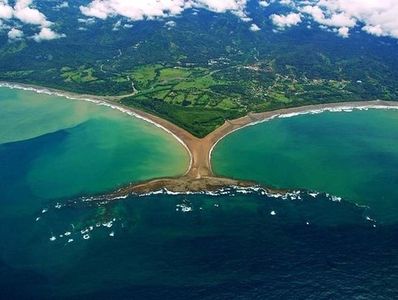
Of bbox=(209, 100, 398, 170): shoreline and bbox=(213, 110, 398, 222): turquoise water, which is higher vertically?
bbox=(209, 100, 398, 170): shoreline

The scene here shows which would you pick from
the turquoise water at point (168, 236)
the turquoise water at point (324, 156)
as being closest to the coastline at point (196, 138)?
the turquoise water at point (324, 156)

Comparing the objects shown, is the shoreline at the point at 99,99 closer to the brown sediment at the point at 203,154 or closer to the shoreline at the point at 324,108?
the brown sediment at the point at 203,154

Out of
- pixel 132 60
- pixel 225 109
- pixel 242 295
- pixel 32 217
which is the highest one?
pixel 132 60

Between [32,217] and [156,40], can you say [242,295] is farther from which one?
[156,40]

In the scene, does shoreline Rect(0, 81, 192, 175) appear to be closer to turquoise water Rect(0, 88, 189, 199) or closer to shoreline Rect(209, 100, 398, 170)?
turquoise water Rect(0, 88, 189, 199)

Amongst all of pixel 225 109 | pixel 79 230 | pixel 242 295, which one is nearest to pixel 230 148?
pixel 225 109

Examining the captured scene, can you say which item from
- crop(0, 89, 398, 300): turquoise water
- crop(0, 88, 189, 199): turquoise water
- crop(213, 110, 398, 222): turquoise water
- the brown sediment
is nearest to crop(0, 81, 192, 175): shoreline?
the brown sediment
